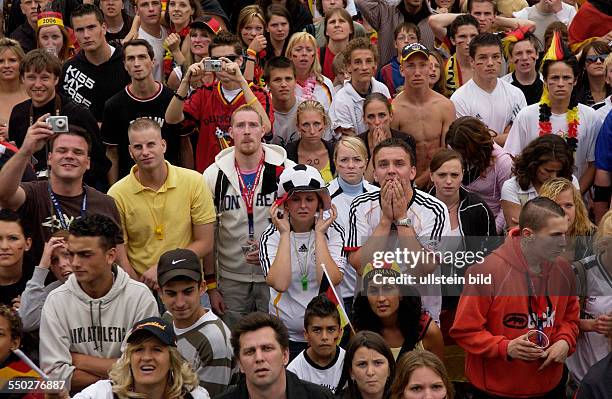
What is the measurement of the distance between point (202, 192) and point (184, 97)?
49.0 inches

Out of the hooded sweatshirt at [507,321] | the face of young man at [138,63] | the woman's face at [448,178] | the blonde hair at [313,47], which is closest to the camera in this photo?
the hooded sweatshirt at [507,321]

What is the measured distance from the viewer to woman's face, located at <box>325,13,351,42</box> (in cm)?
1144

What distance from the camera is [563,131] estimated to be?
9.62 meters

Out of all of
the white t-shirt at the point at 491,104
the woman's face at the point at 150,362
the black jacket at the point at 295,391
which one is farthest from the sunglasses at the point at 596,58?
the woman's face at the point at 150,362

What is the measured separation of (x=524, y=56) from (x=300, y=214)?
3.45 meters

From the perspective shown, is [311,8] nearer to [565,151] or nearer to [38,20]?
[38,20]

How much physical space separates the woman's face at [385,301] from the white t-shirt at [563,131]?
2.37 meters

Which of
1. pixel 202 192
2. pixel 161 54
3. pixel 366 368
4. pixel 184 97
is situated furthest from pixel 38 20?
pixel 366 368

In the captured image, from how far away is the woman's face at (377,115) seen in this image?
31.6 feet

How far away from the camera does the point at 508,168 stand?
930cm

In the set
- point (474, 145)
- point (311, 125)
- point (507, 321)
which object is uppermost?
point (311, 125)

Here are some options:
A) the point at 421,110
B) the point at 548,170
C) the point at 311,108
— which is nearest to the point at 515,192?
the point at 548,170

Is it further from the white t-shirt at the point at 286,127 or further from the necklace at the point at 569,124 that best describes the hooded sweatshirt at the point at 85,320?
the necklace at the point at 569,124

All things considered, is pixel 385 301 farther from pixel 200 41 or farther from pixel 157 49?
pixel 157 49
